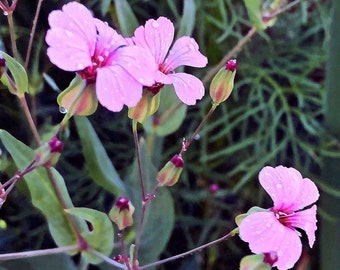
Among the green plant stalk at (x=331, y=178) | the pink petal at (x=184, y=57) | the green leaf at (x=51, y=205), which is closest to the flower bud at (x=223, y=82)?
the pink petal at (x=184, y=57)

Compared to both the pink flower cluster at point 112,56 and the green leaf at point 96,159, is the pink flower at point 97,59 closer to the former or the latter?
the pink flower cluster at point 112,56

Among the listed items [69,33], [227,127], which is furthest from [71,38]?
[227,127]

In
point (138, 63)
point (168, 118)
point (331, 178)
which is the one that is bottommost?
point (331, 178)

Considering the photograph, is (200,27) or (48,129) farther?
(200,27)

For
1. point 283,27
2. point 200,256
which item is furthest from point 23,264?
point 283,27

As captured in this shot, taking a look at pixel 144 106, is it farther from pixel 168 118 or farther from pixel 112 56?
pixel 168 118

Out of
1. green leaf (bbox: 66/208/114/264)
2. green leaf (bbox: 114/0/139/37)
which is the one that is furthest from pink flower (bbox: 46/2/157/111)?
green leaf (bbox: 114/0/139/37)

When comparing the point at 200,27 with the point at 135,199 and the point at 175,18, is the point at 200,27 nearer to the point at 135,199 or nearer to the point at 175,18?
the point at 175,18
